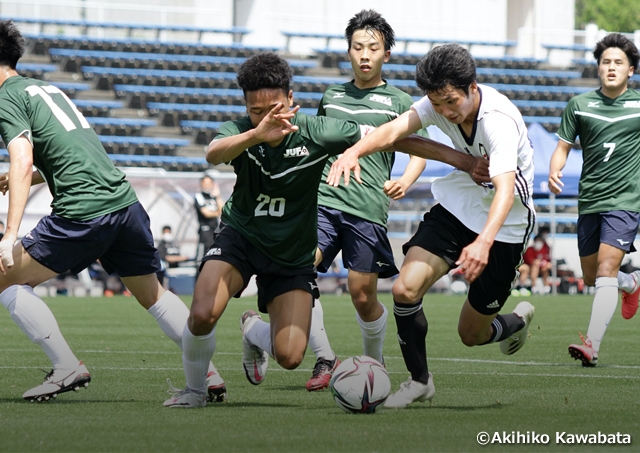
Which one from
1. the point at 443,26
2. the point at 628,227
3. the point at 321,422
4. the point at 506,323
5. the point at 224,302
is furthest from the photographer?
the point at 443,26

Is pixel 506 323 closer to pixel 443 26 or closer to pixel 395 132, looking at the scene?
pixel 395 132

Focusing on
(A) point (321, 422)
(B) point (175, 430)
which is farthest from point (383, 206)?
(B) point (175, 430)

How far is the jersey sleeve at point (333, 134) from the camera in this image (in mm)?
5480

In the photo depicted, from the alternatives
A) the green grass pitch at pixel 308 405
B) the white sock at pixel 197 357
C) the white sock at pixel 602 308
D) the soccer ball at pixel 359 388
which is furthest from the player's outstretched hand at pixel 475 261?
the white sock at pixel 602 308

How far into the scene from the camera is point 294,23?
35.1m

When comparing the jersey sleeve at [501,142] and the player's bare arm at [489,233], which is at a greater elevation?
the jersey sleeve at [501,142]

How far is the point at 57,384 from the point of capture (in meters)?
5.62

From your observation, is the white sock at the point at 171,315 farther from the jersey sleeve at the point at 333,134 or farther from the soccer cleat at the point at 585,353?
the soccer cleat at the point at 585,353

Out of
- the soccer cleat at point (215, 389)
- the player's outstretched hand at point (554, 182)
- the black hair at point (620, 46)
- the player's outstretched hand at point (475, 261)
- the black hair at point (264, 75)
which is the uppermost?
the black hair at point (620, 46)

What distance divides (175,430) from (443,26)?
101 feet

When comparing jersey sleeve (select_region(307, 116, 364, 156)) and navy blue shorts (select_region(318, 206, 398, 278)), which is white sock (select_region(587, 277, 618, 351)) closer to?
navy blue shorts (select_region(318, 206, 398, 278))

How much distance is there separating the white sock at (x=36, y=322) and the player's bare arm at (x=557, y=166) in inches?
155

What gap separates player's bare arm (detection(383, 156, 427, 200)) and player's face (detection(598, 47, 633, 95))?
2.15 metres

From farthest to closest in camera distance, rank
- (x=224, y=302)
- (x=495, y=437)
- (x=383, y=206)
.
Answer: (x=383, y=206) → (x=224, y=302) → (x=495, y=437)
